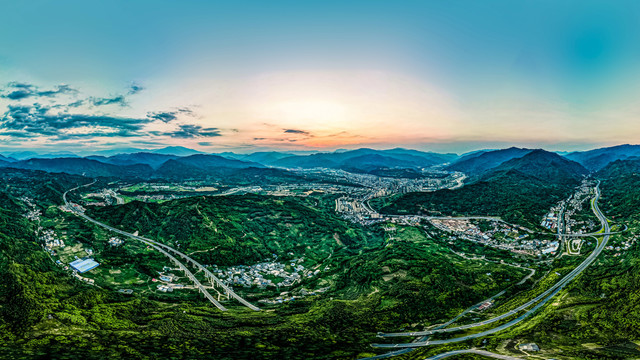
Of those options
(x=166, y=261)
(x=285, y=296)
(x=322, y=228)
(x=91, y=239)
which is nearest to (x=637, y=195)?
(x=322, y=228)

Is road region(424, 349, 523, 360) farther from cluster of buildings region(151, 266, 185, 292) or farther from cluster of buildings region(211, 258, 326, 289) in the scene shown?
cluster of buildings region(151, 266, 185, 292)

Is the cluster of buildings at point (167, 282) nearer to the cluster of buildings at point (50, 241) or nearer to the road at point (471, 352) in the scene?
the cluster of buildings at point (50, 241)

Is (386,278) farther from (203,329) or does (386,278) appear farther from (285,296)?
(203,329)

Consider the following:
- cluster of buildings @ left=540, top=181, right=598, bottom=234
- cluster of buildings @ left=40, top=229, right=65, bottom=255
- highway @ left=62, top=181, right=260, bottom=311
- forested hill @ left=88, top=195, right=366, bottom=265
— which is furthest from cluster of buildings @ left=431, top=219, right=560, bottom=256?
cluster of buildings @ left=40, top=229, right=65, bottom=255

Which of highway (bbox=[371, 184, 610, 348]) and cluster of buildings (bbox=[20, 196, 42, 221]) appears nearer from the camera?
highway (bbox=[371, 184, 610, 348])

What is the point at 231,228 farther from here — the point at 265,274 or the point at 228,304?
the point at 228,304

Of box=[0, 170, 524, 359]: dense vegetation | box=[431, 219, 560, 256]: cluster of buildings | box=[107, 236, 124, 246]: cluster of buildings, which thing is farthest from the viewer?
box=[107, 236, 124, 246]: cluster of buildings

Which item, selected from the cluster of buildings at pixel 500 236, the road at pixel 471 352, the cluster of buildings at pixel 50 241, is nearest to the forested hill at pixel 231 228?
the cluster of buildings at pixel 50 241

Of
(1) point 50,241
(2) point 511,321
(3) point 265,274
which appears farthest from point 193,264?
(2) point 511,321
